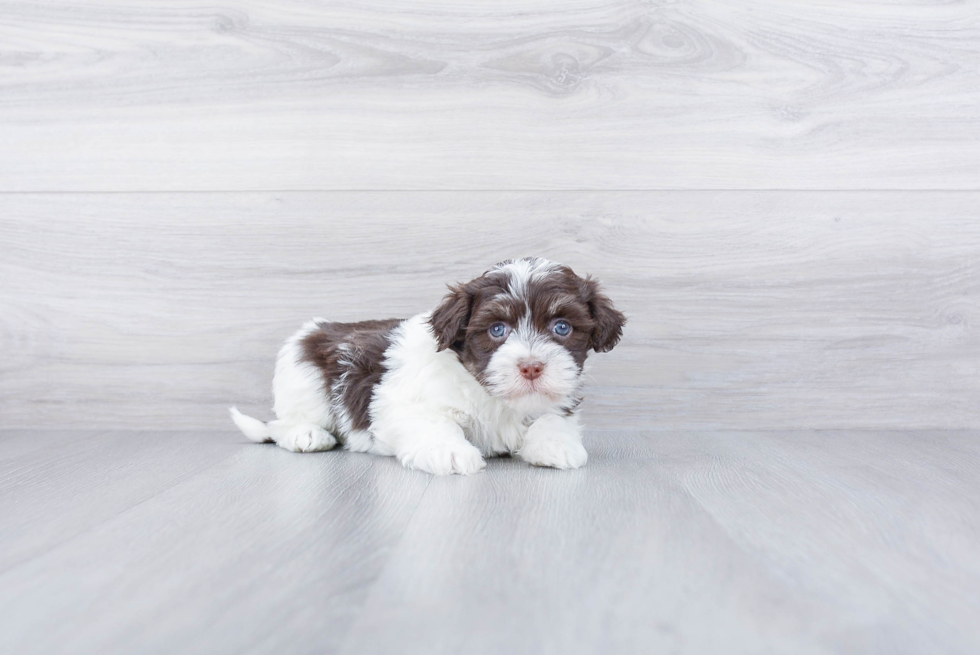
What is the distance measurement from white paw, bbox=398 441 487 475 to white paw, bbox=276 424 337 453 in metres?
0.45

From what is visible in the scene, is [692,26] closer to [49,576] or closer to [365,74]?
[365,74]

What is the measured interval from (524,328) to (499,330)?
66mm

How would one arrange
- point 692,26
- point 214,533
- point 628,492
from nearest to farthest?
point 214,533 → point 628,492 → point 692,26

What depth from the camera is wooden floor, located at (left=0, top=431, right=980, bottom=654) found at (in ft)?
2.79

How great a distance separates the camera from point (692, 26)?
2.40 meters

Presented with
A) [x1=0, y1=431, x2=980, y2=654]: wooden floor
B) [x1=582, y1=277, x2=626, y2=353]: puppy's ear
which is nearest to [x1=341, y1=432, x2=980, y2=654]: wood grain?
[x1=0, y1=431, x2=980, y2=654]: wooden floor

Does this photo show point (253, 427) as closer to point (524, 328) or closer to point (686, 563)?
point (524, 328)

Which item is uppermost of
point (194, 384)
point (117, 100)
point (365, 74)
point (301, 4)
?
point (301, 4)

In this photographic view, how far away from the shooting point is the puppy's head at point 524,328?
1729 millimetres

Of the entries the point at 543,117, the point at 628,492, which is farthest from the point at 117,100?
the point at 628,492

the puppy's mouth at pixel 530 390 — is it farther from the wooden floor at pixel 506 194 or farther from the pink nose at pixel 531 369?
the wooden floor at pixel 506 194

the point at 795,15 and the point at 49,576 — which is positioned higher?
the point at 795,15

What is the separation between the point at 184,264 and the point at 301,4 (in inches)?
39.1

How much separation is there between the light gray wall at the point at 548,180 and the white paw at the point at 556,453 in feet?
2.12
